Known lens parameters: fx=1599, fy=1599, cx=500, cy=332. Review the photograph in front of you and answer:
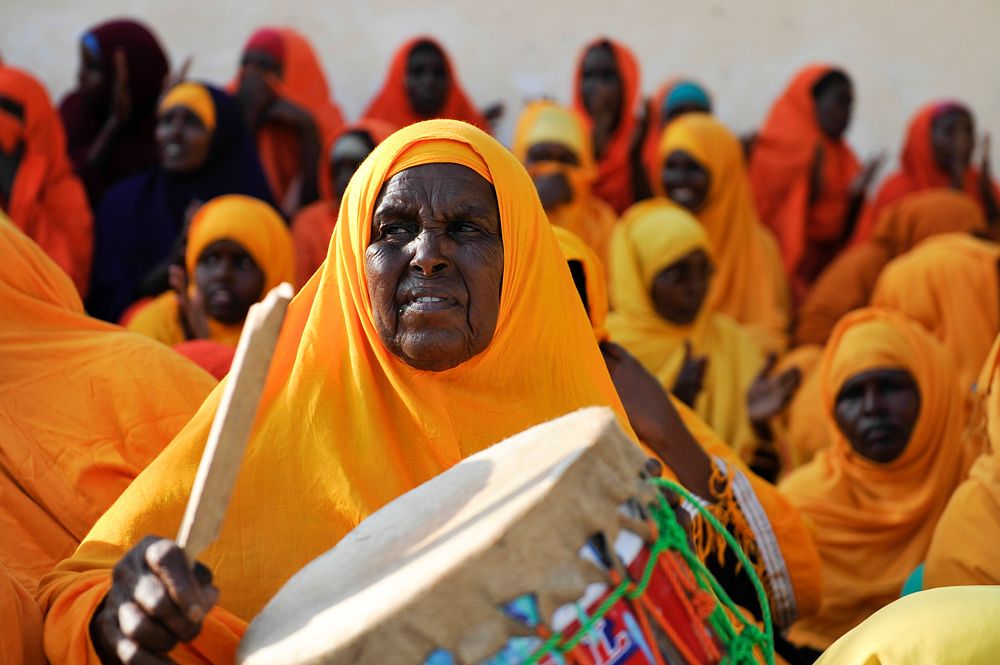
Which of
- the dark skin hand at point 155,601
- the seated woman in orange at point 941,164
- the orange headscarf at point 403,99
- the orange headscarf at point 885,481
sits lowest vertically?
the orange headscarf at point 885,481

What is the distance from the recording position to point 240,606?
262 cm

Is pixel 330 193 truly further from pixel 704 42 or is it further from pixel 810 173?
pixel 704 42

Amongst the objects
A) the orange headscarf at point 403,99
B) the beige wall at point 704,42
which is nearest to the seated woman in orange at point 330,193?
the orange headscarf at point 403,99

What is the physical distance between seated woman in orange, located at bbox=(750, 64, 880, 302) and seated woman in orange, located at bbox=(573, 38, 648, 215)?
2.53 feet

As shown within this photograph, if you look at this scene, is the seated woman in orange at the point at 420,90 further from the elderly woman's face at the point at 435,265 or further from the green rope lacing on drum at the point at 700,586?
the green rope lacing on drum at the point at 700,586

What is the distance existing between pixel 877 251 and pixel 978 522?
11.5ft

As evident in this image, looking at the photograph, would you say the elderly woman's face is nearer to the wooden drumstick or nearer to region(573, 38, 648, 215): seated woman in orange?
the wooden drumstick

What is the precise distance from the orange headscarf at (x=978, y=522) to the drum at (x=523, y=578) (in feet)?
6.03

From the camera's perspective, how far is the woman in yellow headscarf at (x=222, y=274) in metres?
5.57

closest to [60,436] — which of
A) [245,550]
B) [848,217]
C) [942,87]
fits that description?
[245,550]

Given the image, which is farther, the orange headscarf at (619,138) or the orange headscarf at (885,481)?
the orange headscarf at (619,138)

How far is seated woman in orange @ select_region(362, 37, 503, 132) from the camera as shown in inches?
314

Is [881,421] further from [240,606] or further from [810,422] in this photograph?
[240,606]

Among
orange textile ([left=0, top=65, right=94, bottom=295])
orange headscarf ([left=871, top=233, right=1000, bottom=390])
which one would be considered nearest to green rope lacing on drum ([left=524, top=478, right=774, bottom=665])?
orange headscarf ([left=871, top=233, right=1000, bottom=390])
